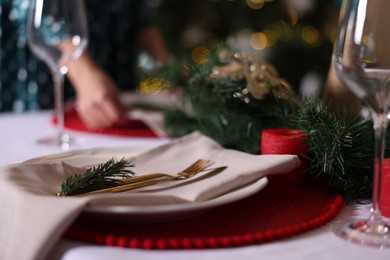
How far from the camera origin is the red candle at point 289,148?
2.15 ft

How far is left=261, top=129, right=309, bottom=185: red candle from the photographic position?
654 mm

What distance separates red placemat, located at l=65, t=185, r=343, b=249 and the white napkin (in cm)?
2

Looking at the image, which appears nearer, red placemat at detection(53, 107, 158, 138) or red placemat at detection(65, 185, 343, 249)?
red placemat at detection(65, 185, 343, 249)

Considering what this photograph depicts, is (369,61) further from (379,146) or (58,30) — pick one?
(58,30)

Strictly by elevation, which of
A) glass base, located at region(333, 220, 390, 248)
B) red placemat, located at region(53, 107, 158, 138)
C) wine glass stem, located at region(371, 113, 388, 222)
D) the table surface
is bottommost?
red placemat, located at region(53, 107, 158, 138)

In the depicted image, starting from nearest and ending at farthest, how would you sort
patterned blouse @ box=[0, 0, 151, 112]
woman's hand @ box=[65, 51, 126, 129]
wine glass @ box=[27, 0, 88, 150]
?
wine glass @ box=[27, 0, 88, 150] → woman's hand @ box=[65, 51, 126, 129] → patterned blouse @ box=[0, 0, 151, 112]

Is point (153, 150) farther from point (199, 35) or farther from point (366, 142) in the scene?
Answer: point (199, 35)

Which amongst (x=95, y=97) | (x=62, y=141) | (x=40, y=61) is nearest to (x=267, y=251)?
(x=62, y=141)

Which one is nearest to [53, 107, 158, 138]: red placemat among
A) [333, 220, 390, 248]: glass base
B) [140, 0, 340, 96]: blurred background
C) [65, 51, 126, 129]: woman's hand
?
[65, 51, 126, 129]: woman's hand

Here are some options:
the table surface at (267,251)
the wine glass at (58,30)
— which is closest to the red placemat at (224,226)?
the table surface at (267,251)

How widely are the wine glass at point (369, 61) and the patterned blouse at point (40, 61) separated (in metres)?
1.29

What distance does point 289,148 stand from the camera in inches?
25.8

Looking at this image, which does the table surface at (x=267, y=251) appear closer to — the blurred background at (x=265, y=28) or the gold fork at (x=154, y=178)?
the gold fork at (x=154, y=178)

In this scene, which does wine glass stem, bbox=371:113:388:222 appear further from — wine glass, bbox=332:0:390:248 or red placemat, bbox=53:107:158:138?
red placemat, bbox=53:107:158:138
